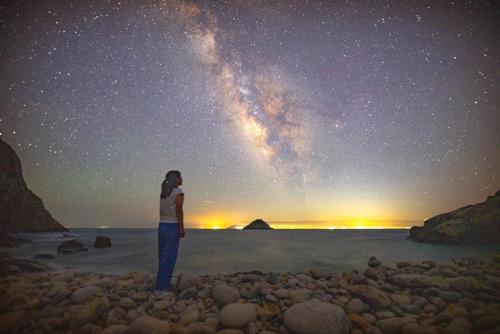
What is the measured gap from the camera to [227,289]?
5.27 m

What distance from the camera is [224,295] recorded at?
16.9 feet

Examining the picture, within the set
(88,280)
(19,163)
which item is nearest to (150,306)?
(88,280)

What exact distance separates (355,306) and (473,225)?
1862 inches

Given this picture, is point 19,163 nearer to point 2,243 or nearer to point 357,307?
point 2,243

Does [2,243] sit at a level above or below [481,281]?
below

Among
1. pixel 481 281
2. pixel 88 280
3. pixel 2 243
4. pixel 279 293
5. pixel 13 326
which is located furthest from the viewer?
pixel 2 243

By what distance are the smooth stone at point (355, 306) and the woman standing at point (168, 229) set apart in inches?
148

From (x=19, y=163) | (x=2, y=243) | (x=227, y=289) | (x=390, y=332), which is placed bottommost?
(x=2, y=243)

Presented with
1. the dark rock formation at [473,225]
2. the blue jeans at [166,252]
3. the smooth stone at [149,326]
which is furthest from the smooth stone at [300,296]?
the dark rock formation at [473,225]

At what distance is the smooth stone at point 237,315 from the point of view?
426 cm

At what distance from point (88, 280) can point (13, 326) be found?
2.82m

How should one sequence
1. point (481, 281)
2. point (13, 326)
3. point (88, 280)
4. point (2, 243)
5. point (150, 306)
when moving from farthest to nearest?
point (2, 243)
point (88, 280)
point (481, 281)
point (150, 306)
point (13, 326)

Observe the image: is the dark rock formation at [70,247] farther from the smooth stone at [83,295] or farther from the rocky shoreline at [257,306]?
the smooth stone at [83,295]

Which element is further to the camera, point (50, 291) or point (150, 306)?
point (50, 291)
